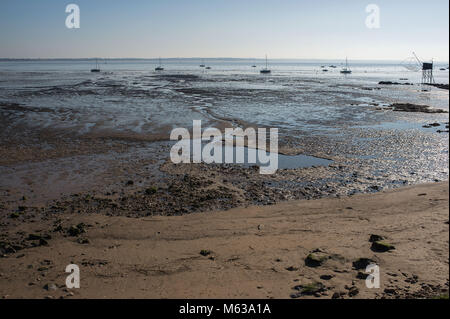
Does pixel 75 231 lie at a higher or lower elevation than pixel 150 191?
lower

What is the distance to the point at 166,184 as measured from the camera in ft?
38.9

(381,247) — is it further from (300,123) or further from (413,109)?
(413,109)

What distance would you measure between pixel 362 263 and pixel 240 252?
2.32 metres

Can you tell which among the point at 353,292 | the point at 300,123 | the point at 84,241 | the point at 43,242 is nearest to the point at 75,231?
the point at 84,241

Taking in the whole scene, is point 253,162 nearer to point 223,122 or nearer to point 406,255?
point 406,255

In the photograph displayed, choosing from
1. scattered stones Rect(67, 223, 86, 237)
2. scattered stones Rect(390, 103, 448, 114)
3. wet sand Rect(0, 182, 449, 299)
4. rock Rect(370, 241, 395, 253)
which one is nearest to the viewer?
wet sand Rect(0, 182, 449, 299)

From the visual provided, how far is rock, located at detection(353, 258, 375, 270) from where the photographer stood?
679 centimetres

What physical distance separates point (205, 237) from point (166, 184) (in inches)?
157

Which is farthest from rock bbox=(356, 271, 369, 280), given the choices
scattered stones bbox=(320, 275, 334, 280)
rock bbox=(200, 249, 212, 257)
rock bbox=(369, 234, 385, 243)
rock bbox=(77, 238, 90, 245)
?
rock bbox=(77, 238, 90, 245)

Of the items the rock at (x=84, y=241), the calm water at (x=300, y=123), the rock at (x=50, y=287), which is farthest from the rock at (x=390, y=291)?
the calm water at (x=300, y=123)

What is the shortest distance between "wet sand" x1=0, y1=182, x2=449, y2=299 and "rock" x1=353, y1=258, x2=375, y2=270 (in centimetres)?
14

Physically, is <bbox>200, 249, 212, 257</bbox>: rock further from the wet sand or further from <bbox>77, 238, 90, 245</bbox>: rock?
<bbox>77, 238, 90, 245</bbox>: rock

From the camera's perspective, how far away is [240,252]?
24.7 feet

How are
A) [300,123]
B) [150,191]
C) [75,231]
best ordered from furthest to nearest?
[300,123], [150,191], [75,231]
